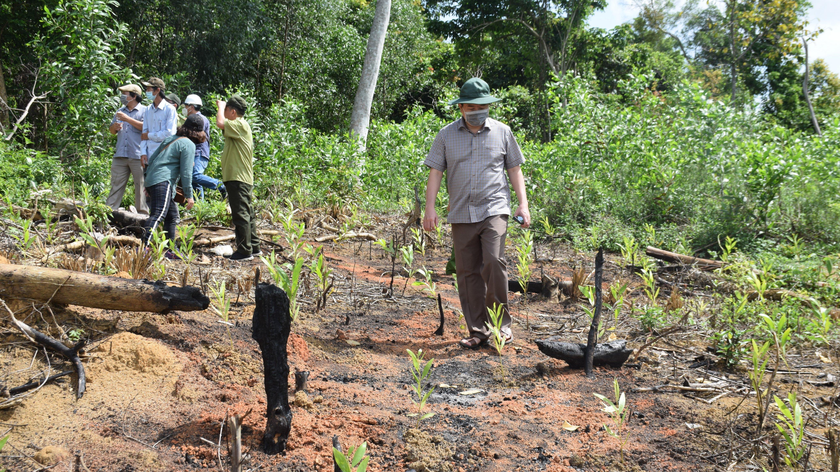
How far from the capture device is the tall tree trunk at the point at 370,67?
12.0 meters

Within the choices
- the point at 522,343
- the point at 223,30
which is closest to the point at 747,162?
the point at 522,343

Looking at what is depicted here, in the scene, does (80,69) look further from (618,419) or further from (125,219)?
(618,419)

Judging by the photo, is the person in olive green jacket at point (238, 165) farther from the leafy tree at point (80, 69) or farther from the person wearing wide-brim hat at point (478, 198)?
the leafy tree at point (80, 69)

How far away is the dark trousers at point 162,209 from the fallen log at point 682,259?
544 cm

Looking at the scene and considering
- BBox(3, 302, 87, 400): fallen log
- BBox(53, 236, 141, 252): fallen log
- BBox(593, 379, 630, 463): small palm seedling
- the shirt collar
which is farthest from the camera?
BBox(53, 236, 141, 252): fallen log

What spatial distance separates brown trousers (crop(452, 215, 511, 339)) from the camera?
12.6 ft

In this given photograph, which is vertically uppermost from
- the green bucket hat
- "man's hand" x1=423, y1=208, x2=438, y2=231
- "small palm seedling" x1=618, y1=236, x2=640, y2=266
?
the green bucket hat

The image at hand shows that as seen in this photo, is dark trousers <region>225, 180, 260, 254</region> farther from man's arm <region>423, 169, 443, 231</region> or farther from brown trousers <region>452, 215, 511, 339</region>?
brown trousers <region>452, 215, 511, 339</region>

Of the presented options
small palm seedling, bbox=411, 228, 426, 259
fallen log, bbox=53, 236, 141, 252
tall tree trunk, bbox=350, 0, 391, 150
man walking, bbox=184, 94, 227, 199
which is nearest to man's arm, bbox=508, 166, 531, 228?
small palm seedling, bbox=411, 228, 426, 259

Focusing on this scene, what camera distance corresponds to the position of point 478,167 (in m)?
3.87

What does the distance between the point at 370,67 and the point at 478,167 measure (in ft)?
29.8

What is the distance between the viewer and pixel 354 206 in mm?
8508

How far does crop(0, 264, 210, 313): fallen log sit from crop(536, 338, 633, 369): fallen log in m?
2.09

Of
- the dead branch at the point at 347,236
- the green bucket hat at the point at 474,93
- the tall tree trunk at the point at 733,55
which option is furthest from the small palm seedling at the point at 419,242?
the tall tree trunk at the point at 733,55
